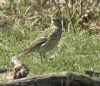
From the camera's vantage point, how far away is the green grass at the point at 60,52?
26.7 feet

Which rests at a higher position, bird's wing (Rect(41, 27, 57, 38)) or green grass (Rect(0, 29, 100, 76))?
bird's wing (Rect(41, 27, 57, 38))

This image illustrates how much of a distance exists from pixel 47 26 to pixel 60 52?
241cm

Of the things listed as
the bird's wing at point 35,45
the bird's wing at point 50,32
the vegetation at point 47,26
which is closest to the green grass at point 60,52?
the vegetation at point 47,26

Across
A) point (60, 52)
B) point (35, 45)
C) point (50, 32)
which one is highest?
point (50, 32)

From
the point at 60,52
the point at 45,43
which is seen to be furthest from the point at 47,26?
the point at 45,43

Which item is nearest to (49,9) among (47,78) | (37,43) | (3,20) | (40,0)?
(40,0)

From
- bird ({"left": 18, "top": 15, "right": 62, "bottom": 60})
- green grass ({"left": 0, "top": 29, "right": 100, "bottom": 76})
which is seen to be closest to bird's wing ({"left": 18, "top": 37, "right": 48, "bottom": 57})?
bird ({"left": 18, "top": 15, "right": 62, "bottom": 60})

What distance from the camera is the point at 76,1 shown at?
12.0 metres

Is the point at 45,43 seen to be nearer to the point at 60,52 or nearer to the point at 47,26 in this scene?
the point at 60,52

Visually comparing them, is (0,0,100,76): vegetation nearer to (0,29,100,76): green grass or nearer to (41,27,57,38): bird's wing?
(0,29,100,76): green grass

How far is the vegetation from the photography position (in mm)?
8453

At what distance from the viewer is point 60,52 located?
9430 mm

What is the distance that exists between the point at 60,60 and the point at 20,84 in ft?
13.9

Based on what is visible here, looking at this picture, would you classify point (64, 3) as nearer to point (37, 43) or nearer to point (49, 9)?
point (49, 9)
